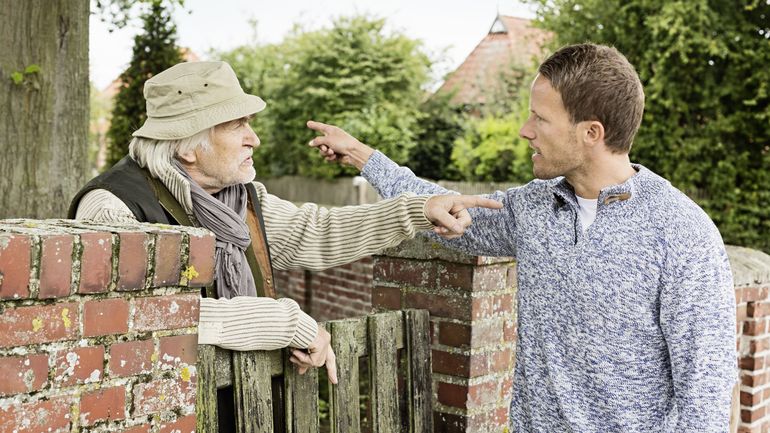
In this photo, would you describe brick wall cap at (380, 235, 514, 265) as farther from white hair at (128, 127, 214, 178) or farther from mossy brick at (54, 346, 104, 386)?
mossy brick at (54, 346, 104, 386)

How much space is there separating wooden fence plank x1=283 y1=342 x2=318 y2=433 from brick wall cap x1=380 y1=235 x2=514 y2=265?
78 cm

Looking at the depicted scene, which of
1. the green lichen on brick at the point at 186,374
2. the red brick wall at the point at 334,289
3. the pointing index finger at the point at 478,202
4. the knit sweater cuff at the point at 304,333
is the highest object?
the pointing index finger at the point at 478,202

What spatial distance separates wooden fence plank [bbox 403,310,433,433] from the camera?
9.61 feet

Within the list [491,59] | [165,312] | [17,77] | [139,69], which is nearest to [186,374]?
[165,312]

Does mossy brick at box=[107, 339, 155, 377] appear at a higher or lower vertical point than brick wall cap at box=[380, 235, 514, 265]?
lower

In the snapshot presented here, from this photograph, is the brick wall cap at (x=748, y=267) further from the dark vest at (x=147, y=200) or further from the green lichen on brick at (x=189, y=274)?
the green lichen on brick at (x=189, y=274)

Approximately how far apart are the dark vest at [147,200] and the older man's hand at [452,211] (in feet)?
1.96

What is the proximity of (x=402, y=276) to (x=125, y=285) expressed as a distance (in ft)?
5.17

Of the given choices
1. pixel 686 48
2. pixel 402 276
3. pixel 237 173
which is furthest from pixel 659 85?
pixel 237 173

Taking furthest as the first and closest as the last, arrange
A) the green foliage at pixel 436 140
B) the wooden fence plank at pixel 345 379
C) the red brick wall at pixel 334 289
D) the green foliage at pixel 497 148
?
1. the green foliage at pixel 436 140
2. the green foliage at pixel 497 148
3. the red brick wall at pixel 334 289
4. the wooden fence plank at pixel 345 379

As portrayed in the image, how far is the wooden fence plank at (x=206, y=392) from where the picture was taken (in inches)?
85.7

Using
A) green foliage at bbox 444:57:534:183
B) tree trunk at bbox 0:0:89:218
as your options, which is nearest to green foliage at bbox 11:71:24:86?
tree trunk at bbox 0:0:89:218

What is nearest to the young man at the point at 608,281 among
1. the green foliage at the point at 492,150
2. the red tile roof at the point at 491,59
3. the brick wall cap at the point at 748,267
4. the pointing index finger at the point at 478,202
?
the pointing index finger at the point at 478,202

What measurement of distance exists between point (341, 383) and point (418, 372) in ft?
1.39
